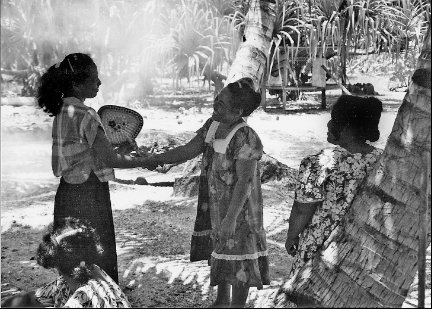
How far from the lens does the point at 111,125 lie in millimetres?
3631

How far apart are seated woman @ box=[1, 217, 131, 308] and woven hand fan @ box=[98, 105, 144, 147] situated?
637 mm

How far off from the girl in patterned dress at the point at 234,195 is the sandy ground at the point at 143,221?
739 mm

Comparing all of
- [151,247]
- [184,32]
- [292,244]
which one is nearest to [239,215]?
[292,244]

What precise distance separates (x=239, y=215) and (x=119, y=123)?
Result: 3.48 feet

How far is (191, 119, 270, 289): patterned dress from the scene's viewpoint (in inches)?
119

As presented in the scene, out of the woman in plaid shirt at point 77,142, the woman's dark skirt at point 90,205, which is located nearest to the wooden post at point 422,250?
the woman in plaid shirt at point 77,142

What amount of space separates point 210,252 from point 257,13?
5.80 ft

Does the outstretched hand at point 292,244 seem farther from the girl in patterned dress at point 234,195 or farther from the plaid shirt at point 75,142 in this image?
the plaid shirt at point 75,142

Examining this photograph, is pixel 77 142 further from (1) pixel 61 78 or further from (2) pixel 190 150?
(2) pixel 190 150

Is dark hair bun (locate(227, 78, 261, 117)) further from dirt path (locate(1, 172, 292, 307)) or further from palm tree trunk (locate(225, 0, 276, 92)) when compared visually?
dirt path (locate(1, 172, 292, 307))

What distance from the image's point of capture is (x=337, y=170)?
2.75m

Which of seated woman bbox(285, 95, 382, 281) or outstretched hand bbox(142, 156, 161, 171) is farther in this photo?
outstretched hand bbox(142, 156, 161, 171)

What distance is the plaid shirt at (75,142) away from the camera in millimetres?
3123

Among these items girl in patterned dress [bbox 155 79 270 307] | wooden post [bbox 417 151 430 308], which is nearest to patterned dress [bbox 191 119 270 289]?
girl in patterned dress [bbox 155 79 270 307]
